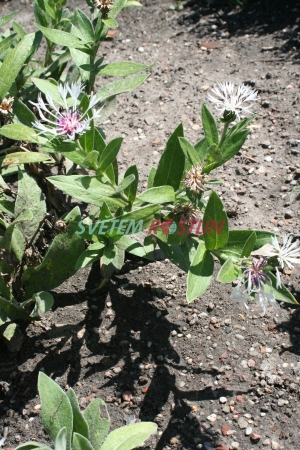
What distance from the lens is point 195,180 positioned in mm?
1688

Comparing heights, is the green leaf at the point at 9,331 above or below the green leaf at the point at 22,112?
below

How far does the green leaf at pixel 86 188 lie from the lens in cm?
173

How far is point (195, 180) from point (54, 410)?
2.70ft

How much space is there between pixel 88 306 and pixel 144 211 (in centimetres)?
60

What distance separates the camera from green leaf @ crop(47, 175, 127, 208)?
1732 millimetres

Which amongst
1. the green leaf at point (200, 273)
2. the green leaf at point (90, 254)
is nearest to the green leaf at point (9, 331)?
the green leaf at point (90, 254)

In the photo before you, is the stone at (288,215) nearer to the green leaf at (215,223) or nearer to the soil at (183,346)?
the soil at (183,346)

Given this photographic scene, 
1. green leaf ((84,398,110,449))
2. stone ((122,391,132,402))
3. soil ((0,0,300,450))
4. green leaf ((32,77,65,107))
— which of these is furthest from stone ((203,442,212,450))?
green leaf ((32,77,65,107))

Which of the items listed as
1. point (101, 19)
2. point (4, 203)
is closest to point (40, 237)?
point (4, 203)

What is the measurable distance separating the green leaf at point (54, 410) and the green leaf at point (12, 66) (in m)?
1.16

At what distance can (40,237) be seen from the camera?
2213 mm

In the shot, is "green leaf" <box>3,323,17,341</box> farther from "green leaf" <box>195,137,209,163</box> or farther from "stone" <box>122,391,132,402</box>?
"green leaf" <box>195,137,209,163</box>

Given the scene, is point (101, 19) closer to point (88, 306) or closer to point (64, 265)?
point (64, 265)

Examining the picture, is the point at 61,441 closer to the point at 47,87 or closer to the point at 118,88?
the point at 47,87
